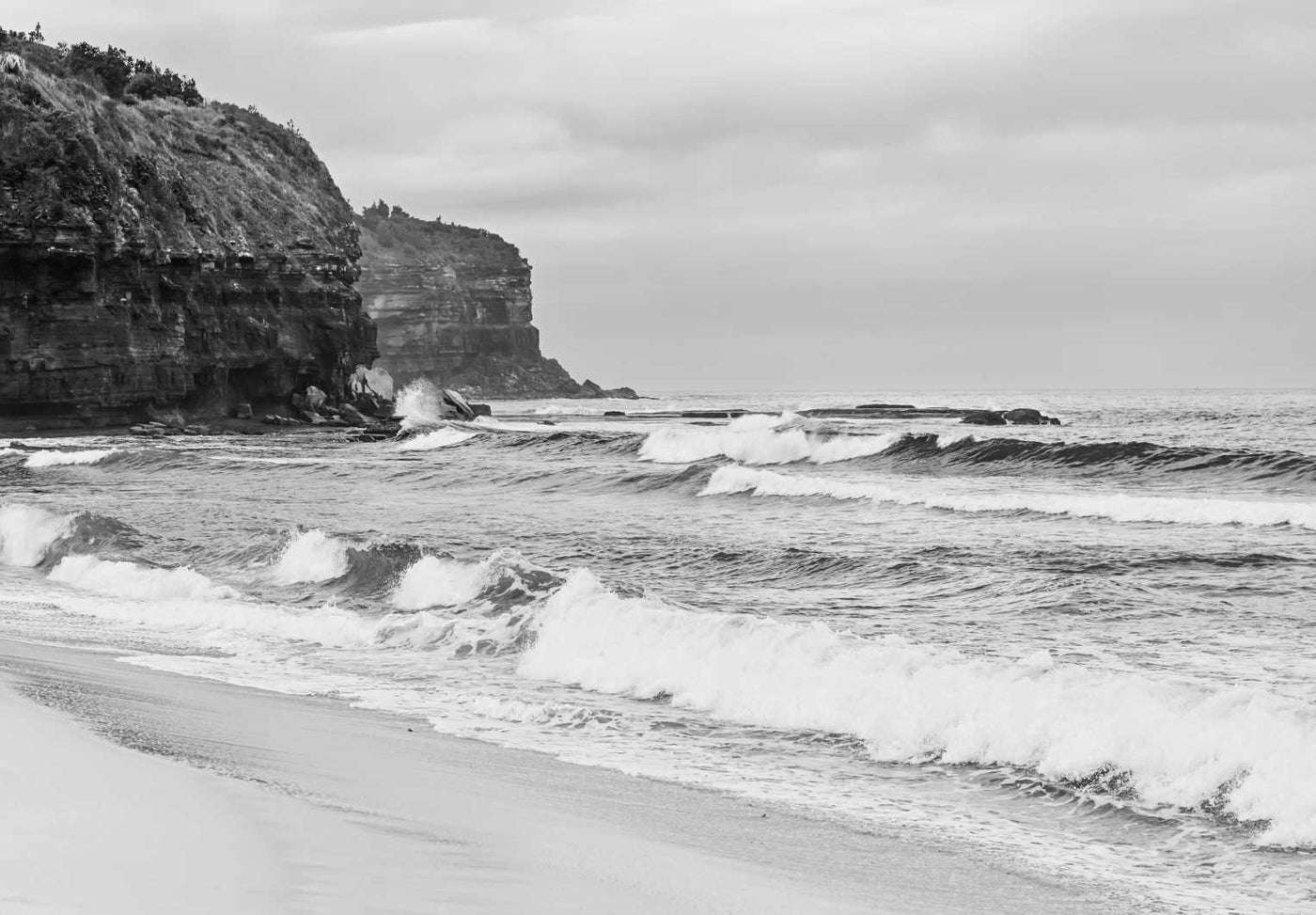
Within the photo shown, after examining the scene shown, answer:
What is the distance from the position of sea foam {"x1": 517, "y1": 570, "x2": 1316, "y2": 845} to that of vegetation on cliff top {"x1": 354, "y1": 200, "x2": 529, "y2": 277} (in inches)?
5154

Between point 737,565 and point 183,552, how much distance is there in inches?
310

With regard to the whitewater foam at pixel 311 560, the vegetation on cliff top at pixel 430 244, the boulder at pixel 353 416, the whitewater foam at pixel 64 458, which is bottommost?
the whitewater foam at pixel 311 560

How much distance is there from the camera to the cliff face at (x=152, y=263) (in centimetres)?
4347

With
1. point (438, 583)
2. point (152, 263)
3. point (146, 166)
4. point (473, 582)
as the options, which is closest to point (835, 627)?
point (473, 582)

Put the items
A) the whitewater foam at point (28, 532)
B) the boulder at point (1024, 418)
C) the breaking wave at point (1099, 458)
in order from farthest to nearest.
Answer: the boulder at point (1024, 418) < the breaking wave at point (1099, 458) < the whitewater foam at point (28, 532)

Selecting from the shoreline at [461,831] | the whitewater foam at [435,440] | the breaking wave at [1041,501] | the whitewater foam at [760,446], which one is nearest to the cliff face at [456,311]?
the whitewater foam at [435,440]

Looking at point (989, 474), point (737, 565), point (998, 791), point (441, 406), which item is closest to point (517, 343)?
point (441, 406)

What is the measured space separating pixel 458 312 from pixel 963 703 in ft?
443

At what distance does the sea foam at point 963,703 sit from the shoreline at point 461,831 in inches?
65.3

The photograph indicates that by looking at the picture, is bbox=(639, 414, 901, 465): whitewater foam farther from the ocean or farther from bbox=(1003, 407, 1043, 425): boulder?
bbox=(1003, 407, 1043, 425): boulder

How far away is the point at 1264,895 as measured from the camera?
199 inches

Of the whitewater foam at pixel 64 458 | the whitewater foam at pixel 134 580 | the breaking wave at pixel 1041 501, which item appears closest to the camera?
the whitewater foam at pixel 134 580

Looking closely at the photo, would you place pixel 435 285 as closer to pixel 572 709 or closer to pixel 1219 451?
pixel 1219 451

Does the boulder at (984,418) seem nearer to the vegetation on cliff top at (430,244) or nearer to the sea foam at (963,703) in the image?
the sea foam at (963,703)
